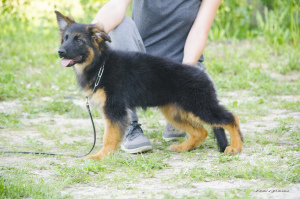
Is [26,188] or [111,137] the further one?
[111,137]

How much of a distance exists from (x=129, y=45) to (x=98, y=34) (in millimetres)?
581

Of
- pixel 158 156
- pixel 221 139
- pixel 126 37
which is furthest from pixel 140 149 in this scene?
pixel 126 37

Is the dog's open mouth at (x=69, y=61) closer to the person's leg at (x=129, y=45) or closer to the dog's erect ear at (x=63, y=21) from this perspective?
the dog's erect ear at (x=63, y=21)

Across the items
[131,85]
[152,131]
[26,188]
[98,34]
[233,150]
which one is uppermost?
[98,34]

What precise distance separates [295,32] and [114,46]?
490cm

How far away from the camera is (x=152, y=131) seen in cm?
477

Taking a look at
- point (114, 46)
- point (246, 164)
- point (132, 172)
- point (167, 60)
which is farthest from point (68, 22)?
point (246, 164)

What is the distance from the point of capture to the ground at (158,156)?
2.84m

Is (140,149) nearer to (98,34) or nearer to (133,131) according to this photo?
(133,131)

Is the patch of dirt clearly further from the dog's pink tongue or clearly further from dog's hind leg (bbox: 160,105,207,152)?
the dog's pink tongue

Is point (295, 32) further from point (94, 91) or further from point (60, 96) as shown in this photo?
point (94, 91)

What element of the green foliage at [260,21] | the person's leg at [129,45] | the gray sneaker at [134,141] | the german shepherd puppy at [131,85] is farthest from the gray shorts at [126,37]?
the green foliage at [260,21]

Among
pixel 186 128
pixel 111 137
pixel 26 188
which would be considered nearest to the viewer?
pixel 26 188

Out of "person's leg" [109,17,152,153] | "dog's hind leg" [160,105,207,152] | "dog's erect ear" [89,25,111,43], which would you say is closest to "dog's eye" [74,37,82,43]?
"dog's erect ear" [89,25,111,43]
